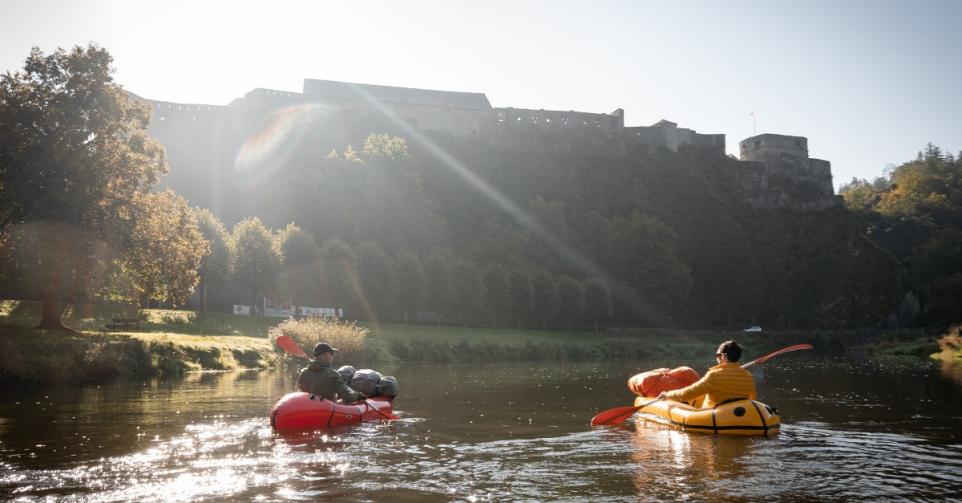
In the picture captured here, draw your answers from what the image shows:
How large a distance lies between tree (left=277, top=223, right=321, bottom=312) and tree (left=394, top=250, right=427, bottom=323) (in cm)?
714

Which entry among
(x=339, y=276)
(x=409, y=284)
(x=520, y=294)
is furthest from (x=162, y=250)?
(x=520, y=294)

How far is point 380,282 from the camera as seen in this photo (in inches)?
2238

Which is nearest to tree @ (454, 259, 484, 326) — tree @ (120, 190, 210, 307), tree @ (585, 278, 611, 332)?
tree @ (585, 278, 611, 332)

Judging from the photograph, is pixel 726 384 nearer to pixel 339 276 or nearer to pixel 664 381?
pixel 664 381

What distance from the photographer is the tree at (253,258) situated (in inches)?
1996

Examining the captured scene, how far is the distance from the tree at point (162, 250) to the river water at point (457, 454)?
11077 millimetres

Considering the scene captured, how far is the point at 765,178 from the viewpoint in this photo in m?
117

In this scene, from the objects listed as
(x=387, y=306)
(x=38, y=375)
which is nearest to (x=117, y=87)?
(x=38, y=375)

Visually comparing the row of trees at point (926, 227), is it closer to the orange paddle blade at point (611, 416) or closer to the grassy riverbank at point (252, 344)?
the grassy riverbank at point (252, 344)

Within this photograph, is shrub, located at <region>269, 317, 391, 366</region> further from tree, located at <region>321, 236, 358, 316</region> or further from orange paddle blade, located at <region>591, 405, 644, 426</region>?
orange paddle blade, located at <region>591, 405, 644, 426</region>

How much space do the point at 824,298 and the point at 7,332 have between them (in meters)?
93.7

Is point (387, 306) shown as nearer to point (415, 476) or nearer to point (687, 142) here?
point (415, 476)

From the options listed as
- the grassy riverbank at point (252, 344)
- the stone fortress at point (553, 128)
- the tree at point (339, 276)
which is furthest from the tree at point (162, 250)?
the stone fortress at point (553, 128)

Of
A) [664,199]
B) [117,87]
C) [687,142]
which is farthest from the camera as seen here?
[687,142]
